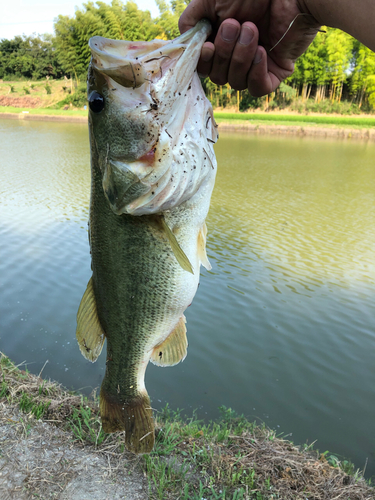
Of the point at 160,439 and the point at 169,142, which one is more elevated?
the point at 169,142

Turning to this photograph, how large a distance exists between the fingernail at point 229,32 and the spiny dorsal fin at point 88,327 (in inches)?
50.3

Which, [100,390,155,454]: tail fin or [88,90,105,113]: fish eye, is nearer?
[88,90,105,113]: fish eye

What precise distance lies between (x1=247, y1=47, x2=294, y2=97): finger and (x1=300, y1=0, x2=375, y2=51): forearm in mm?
301

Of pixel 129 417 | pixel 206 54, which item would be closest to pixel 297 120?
pixel 206 54

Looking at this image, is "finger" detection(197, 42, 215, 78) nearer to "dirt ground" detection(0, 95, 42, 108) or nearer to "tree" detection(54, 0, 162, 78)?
"tree" detection(54, 0, 162, 78)

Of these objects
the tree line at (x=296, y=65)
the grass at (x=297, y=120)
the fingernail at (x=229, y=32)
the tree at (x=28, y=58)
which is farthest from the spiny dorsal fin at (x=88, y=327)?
the tree at (x=28, y=58)

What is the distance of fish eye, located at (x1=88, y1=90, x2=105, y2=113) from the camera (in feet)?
4.55

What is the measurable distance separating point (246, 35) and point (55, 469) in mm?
2935

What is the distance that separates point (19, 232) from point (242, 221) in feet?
18.4

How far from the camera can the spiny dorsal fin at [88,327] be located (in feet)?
5.79

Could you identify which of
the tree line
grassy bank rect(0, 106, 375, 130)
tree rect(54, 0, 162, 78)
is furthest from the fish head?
tree rect(54, 0, 162, 78)

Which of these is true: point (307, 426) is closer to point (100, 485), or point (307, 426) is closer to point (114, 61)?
point (100, 485)

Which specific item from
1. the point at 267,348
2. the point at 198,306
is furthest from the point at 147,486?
the point at 198,306

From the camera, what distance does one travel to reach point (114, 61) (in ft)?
4.24
